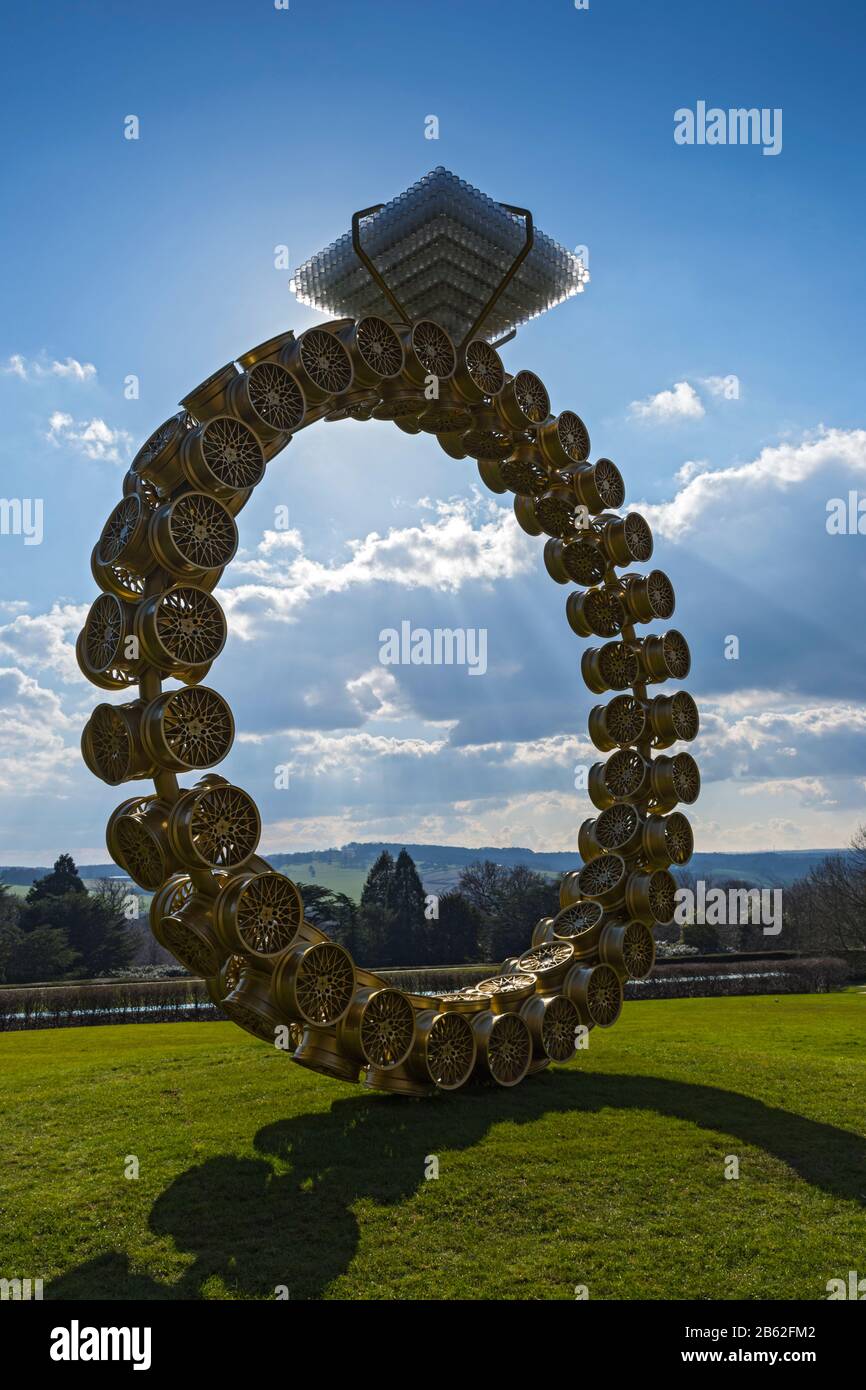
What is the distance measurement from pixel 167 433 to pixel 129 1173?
20.6 ft

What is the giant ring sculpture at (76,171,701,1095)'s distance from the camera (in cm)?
777

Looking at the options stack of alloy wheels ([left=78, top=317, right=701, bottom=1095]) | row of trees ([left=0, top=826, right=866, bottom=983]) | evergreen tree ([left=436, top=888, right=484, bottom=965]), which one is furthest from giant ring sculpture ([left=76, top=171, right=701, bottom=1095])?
evergreen tree ([left=436, top=888, right=484, bottom=965])

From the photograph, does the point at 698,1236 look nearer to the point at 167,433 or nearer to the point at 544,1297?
the point at 544,1297

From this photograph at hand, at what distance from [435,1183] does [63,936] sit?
2812 centimetres

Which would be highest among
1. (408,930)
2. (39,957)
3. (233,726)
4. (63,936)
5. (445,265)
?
(445,265)

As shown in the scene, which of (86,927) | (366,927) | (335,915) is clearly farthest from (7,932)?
(366,927)

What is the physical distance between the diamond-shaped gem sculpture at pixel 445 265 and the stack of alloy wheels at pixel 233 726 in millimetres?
1068

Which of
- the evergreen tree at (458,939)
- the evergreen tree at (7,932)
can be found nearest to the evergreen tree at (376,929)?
the evergreen tree at (458,939)

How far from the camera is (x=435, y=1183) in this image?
7.10 m

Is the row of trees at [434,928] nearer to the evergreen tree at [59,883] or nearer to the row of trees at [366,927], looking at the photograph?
the row of trees at [366,927]

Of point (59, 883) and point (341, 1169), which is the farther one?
point (59, 883)

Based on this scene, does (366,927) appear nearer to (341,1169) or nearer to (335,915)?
(335,915)

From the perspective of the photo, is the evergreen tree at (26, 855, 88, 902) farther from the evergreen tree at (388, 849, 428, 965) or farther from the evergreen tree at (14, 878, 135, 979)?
the evergreen tree at (388, 849, 428, 965)

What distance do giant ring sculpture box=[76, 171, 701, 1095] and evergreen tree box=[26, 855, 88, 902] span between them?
29180 millimetres
